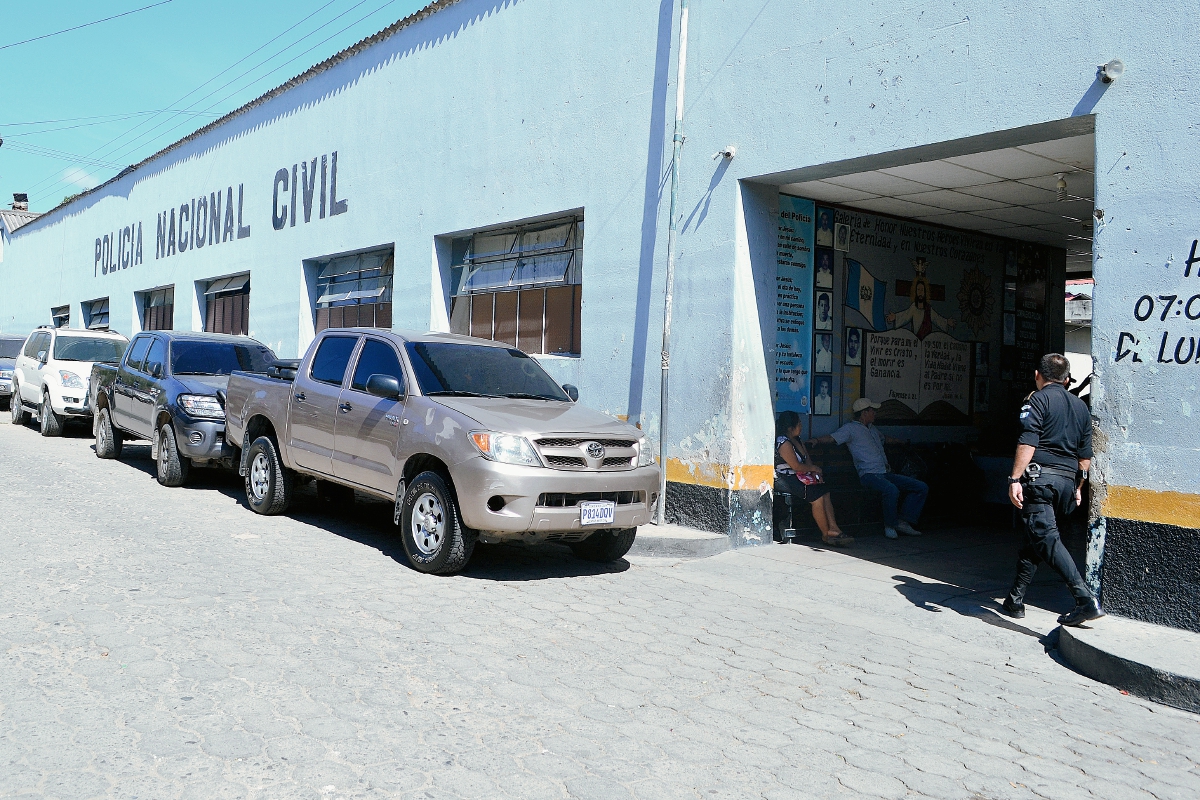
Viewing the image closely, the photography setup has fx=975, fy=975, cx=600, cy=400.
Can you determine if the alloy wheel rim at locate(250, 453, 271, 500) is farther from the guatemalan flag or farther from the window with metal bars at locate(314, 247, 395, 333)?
the guatemalan flag

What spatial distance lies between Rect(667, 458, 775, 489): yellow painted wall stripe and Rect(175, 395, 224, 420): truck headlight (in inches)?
200

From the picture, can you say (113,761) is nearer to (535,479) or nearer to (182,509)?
(535,479)

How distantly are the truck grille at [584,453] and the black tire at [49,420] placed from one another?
12158mm

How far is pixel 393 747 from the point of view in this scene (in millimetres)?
3979

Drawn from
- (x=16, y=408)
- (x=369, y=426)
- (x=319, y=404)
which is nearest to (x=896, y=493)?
(x=369, y=426)

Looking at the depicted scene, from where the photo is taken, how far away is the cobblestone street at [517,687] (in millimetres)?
3820

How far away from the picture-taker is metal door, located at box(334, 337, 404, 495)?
774 cm

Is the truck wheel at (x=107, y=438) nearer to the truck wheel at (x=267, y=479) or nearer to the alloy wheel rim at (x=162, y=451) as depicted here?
the alloy wheel rim at (x=162, y=451)

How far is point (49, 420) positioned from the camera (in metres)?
16.0

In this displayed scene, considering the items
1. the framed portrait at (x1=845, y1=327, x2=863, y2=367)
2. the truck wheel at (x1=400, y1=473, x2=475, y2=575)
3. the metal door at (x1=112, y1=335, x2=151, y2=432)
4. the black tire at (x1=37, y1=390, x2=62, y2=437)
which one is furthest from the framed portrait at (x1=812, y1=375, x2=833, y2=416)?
the black tire at (x1=37, y1=390, x2=62, y2=437)

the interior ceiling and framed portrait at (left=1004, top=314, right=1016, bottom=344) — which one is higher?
the interior ceiling

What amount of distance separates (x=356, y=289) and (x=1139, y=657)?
1314 cm

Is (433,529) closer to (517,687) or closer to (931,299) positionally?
(517,687)

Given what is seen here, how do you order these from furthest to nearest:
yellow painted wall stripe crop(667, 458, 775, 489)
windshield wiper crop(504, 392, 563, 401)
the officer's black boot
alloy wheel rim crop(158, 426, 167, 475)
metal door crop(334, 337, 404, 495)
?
alloy wheel rim crop(158, 426, 167, 475), yellow painted wall stripe crop(667, 458, 775, 489), windshield wiper crop(504, 392, 563, 401), metal door crop(334, 337, 404, 495), the officer's black boot
